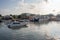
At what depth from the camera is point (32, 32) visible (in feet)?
5.82

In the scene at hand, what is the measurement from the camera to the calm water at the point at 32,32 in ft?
5.58

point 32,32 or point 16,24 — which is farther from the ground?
point 16,24

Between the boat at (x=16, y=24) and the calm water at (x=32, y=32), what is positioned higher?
the boat at (x=16, y=24)

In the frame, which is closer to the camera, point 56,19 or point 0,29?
point 0,29

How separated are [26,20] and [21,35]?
24 cm

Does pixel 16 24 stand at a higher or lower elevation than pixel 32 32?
higher

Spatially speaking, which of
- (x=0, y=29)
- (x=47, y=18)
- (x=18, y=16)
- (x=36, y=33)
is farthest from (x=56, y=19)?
(x=0, y=29)

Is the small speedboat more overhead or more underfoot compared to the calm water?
more overhead

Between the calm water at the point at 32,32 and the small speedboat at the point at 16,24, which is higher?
the small speedboat at the point at 16,24

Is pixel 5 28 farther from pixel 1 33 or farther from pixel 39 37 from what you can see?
pixel 39 37

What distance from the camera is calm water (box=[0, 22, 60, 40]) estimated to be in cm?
170

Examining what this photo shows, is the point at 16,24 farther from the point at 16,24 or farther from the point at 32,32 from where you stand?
the point at 32,32

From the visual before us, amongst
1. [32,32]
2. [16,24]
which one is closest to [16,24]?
[16,24]

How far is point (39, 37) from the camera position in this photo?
1.75m
